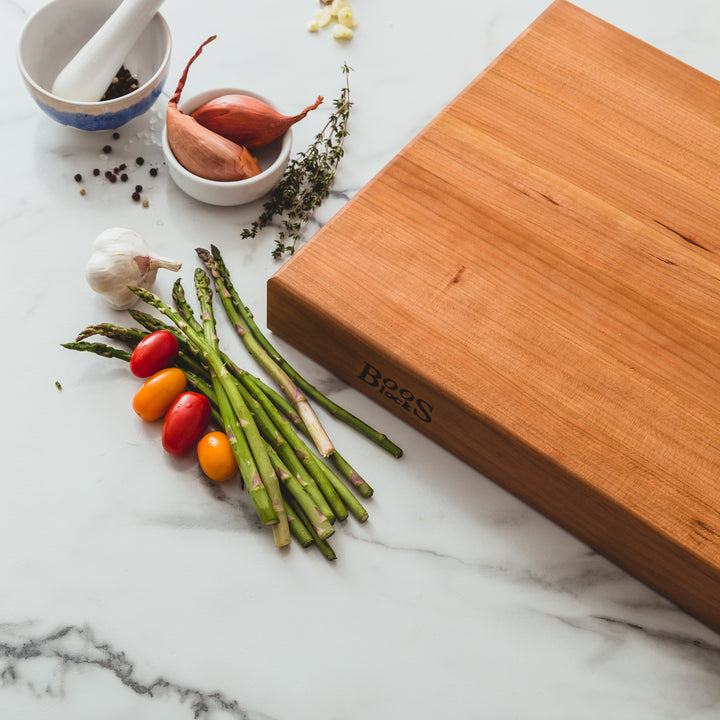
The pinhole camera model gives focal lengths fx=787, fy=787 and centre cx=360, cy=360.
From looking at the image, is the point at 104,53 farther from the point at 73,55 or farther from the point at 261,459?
the point at 261,459

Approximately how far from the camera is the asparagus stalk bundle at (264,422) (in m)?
1.01

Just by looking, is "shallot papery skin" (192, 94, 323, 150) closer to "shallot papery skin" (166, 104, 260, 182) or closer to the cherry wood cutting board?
"shallot papery skin" (166, 104, 260, 182)

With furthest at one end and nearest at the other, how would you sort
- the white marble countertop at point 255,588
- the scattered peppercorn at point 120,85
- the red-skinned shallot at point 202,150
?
the scattered peppercorn at point 120,85 → the red-skinned shallot at point 202,150 → the white marble countertop at point 255,588

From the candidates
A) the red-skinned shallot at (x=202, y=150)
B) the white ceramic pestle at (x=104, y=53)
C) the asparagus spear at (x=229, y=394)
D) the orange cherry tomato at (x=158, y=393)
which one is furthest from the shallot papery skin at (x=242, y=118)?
the orange cherry tomato at (x=158, y=393)

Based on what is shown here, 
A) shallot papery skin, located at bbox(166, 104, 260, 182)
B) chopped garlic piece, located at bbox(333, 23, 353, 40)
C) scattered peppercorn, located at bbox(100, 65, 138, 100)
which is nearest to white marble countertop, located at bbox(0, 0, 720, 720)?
shallot papery skin, located at bbox(166, 104, 260, 182)

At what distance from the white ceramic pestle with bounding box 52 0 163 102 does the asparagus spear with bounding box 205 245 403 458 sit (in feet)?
0.99

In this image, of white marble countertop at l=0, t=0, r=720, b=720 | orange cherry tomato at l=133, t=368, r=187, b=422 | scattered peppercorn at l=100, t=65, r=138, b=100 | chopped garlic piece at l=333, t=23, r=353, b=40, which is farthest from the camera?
chopped garlic piece at l=333, t=23, r=353, b=40

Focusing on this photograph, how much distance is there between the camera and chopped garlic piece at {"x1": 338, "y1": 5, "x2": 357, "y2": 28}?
4.90 ft

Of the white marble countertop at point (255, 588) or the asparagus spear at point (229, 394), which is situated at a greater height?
the asparagus spear at point (229, 394)

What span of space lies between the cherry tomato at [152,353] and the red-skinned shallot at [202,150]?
27 centimetres

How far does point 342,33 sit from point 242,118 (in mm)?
400

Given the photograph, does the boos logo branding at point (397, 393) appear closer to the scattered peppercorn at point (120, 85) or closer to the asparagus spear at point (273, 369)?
the asparagus spear at point (273, 369)

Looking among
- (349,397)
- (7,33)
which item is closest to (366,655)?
(349,397)

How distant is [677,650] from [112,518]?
0.75 meters
